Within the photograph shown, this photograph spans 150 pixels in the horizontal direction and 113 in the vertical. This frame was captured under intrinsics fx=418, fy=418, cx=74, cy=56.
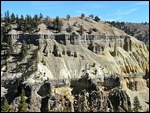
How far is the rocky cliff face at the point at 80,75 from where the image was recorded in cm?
9738

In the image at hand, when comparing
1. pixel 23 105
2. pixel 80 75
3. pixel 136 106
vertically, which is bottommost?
pixel 136 106

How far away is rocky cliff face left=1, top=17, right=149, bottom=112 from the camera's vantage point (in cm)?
9738

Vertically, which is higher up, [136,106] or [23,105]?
[23,105]

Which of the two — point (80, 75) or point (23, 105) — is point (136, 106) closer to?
point (80, 75)

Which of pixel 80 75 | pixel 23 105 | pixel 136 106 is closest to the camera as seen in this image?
pixel 23 105

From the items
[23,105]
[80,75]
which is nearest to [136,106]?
[80,75]

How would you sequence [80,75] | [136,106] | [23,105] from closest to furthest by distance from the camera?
[23,105] < [136,106] < [80,75]

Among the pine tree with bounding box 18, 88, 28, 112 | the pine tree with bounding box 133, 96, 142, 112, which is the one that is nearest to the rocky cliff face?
the pine tree with bounding box 133, 96, 142, 112

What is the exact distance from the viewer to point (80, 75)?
107500mm

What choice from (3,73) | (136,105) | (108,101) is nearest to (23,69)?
(3,73)

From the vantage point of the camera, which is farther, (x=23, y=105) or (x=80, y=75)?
(x=80, y=75)

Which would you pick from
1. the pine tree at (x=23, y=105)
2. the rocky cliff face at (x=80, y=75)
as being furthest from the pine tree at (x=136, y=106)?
the pine tree at (x=23, y=105)

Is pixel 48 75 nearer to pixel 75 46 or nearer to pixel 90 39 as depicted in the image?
pixel 75 46

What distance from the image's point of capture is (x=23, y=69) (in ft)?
344
